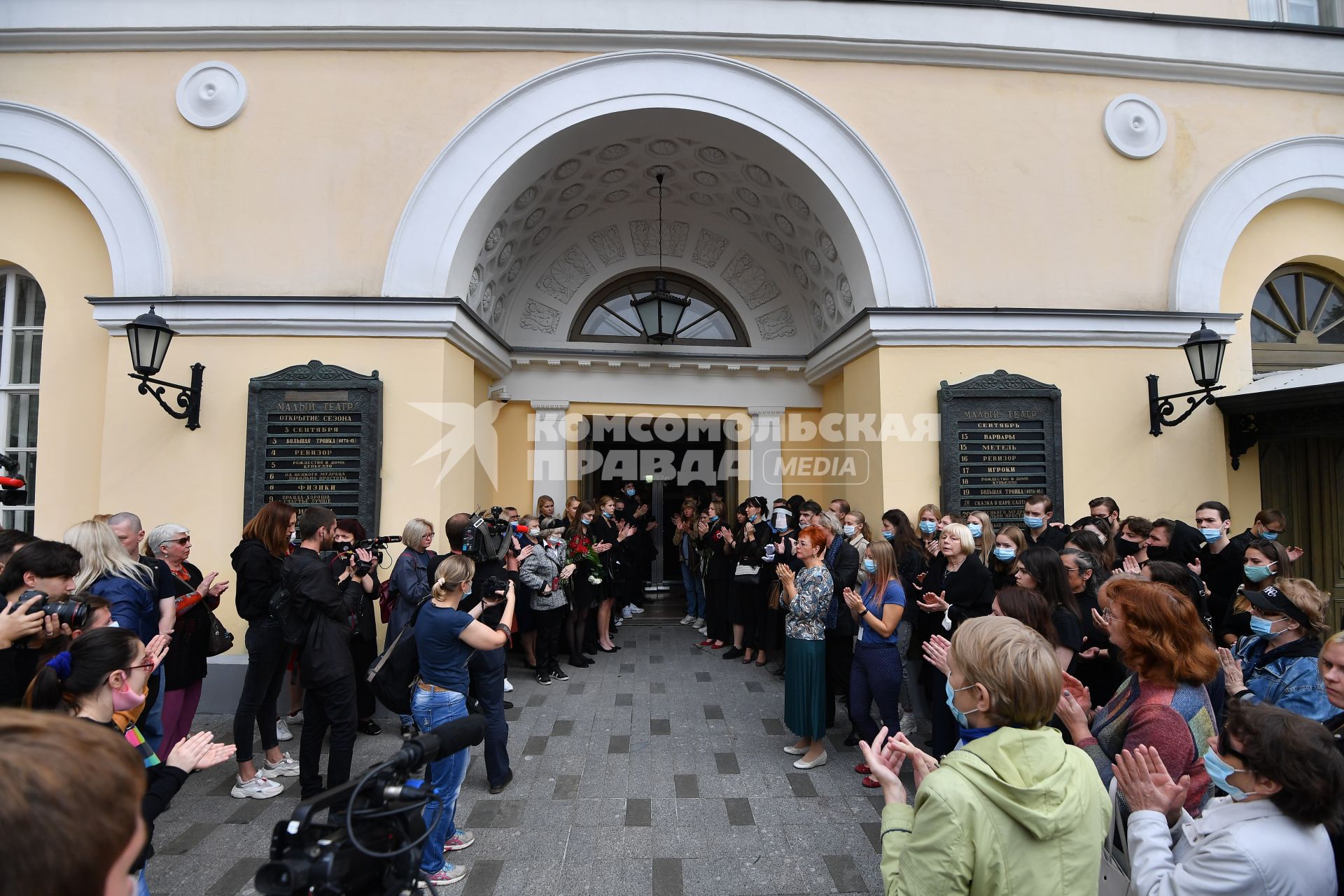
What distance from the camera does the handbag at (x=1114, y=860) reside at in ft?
7.00

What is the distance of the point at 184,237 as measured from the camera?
260 inches

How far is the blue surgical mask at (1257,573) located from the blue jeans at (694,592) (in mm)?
6712

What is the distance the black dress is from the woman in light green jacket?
431 centimetres

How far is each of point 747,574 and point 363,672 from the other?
4.08m

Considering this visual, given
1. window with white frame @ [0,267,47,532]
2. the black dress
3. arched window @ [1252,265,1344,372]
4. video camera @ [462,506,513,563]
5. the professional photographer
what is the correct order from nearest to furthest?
1. the black dress
2. the professional photographer
3. video camera @ [462,506,513,563]
4. window with white frame @ [0,267,47,532]
5. arched window @ [1252,265,1344,372]

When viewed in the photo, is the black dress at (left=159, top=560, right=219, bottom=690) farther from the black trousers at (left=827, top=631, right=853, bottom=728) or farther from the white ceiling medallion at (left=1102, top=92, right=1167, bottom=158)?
the white ceiling medallion at (left=1102, top=92, right=1167, bottom=158)

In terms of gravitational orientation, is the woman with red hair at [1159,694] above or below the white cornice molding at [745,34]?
below

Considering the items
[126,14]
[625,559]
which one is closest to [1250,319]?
[625,559]

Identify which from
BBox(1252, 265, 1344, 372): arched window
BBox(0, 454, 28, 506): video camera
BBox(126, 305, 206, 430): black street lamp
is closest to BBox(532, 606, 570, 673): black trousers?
BBox(126, 305, 206, 430): black street lamp

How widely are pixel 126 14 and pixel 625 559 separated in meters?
8.60

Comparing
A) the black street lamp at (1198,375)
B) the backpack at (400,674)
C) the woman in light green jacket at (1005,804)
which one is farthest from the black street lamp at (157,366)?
the black street lamp at (1198,375)

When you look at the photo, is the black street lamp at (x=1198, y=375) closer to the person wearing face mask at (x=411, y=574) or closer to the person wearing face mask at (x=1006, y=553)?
the person wearing face mask at (x=1006, y=553)

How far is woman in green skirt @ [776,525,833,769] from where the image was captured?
4.66 m

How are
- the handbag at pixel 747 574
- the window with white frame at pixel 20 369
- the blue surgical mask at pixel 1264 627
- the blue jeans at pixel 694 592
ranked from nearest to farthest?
the blue surgical mask at pixel 1264 627
the window with white frame at pixel 20 369
the handbag at pixel 747 574
the blue jeans at pixel 694 592
